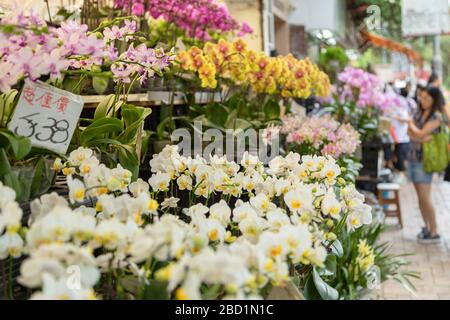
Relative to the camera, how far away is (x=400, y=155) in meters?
9.45

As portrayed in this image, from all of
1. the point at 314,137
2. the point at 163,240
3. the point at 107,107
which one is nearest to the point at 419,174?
the point at 314,137

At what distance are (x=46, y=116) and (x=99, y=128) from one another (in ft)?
1.12

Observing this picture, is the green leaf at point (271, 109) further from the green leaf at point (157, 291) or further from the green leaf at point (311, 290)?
the green leaf at point (157, 291)

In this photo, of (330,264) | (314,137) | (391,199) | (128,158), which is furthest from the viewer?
(391,199)

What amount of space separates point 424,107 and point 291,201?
190 inches

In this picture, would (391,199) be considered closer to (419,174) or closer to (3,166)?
(419,174)

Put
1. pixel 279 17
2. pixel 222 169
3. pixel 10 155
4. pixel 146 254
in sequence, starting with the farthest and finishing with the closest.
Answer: pixel 279 17 < pixel 222 169 < pixel 10 155 < pixel 146 254

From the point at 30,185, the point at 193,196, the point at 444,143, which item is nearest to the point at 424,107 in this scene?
the point at 444,143

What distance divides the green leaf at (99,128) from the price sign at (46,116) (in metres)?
0.24

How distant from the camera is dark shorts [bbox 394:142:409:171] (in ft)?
30.5

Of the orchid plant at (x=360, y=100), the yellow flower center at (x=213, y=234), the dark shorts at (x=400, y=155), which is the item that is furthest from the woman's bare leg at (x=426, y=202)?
the yellow flower center at (x=213, y=234)

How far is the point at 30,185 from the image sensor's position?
56.3 inches

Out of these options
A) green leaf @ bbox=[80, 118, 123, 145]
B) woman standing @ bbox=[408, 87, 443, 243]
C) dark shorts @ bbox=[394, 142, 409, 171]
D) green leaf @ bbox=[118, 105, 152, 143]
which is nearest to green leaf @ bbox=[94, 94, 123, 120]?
green leaf @ bbox=[118, 105, 152, 143]
